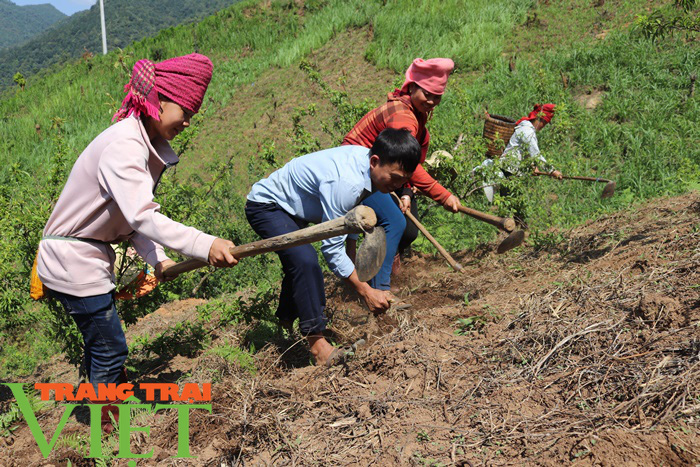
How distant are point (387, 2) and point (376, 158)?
11.2m

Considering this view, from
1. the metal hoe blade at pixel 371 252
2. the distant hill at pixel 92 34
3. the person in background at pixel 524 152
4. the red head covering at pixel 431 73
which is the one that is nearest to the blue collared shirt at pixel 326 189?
the metal hoe blade at pixel 371 252

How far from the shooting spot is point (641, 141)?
714 cm

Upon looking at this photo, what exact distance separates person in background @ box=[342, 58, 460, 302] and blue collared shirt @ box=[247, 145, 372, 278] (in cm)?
61

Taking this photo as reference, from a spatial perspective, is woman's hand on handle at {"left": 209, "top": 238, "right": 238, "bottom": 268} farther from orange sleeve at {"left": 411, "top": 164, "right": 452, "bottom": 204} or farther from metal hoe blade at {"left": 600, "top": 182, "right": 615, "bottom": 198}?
metal hoe blade at {"left": 600, "top": 182, "right": 615, "bottom": 198}

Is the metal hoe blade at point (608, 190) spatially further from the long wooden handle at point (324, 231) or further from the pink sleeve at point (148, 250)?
the pink sleeve at point (148, 250)

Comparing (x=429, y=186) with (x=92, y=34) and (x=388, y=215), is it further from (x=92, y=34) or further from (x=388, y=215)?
(x=92, y=34)

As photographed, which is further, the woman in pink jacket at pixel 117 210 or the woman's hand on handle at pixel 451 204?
the woman's hand on handle at pixel 451 204

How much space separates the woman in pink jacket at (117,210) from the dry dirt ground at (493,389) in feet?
1.95

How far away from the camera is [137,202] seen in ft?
7.56

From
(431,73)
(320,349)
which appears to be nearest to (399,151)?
(320,349)

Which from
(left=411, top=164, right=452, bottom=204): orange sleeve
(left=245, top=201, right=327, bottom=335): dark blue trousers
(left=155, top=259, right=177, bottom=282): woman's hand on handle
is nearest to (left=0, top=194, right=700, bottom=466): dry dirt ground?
(left=245, top=201, right=327, bottom=335): dark blue trousers

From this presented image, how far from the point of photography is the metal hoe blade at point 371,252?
253 cm

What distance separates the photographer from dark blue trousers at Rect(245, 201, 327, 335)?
302cm

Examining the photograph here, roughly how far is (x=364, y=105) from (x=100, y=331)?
3.56 meters
